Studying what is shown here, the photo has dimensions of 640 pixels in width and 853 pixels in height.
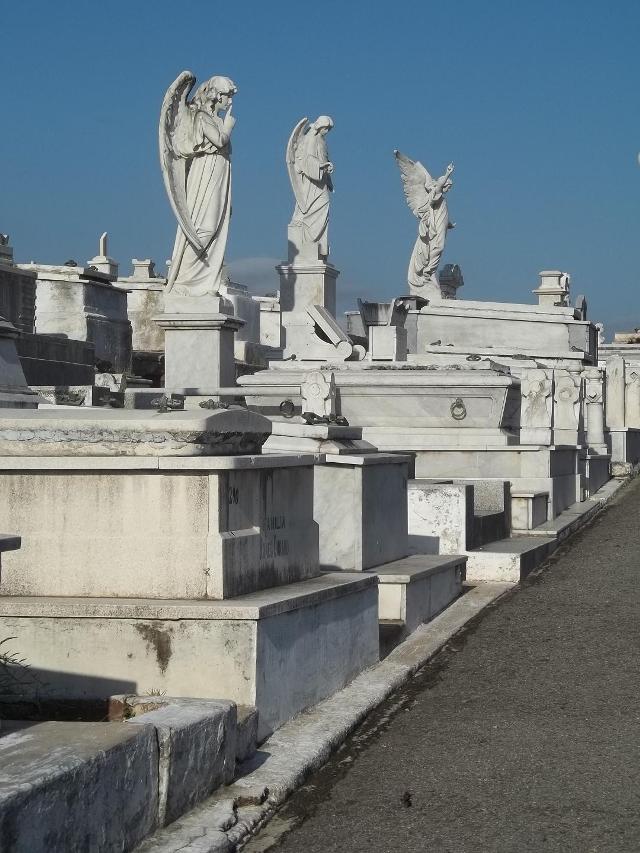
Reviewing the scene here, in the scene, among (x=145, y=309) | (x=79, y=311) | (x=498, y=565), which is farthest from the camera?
(x=145, y=309)

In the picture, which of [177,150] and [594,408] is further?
[594,408]

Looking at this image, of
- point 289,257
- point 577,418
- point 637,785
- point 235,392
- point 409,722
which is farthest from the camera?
point 289,257

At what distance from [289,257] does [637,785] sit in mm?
17030

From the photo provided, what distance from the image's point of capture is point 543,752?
522 centimetres

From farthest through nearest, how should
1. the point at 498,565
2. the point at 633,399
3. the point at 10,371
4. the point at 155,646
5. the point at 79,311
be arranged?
1. the point at 633,399
2. the point at 79,311
3. the point at 498,565
4. the point at 10,371
5. the point at 155,646

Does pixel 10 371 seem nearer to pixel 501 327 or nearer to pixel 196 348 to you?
pixel 196 348

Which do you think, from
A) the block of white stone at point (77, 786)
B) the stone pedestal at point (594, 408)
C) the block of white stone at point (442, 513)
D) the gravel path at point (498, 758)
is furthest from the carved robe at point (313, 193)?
the block of white stone at point (77, 786)

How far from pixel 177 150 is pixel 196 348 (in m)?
2.15

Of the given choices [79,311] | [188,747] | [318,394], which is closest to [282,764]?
[188,747]

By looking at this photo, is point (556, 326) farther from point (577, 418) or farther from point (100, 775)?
point (100, 775)

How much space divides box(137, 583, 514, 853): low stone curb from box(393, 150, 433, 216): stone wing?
21096 mm

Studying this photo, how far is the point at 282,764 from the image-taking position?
15.9ft

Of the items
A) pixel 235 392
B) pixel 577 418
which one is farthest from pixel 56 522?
pixel 577 418

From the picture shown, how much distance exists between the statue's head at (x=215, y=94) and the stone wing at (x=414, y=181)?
12.9m
